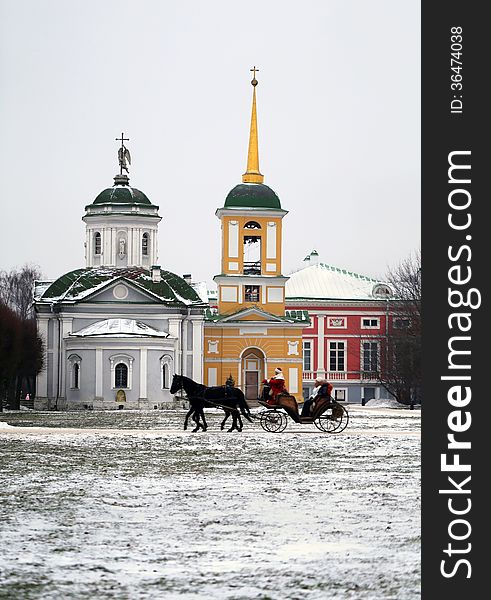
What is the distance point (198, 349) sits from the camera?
55.3m

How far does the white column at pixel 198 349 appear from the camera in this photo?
55219 millimetres

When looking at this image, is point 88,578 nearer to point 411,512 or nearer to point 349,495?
point 411,512

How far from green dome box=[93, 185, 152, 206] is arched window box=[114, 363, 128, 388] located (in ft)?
32.1

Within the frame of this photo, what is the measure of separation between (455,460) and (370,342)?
2527 inches

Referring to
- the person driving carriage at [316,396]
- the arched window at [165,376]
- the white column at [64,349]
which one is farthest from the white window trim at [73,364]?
the person driving carriage at [316,396]

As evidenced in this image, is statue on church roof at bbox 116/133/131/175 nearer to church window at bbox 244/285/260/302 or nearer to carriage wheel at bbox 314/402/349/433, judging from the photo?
church window at bbox 244/285/260/302

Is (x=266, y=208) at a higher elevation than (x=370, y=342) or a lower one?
higher

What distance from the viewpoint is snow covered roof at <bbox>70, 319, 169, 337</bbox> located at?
52.5m

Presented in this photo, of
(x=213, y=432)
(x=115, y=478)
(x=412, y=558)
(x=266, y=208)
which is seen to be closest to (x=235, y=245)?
(x=266, y=208)

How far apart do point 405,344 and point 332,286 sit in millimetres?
16712

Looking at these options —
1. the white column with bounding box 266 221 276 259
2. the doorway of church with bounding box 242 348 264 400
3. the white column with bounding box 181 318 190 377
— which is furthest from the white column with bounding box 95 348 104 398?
the white column with bounding box 266 221 276 259

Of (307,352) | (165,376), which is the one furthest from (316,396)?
(307,352)

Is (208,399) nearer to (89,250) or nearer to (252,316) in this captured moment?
(252,316)

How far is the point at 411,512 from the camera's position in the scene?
431 inches
